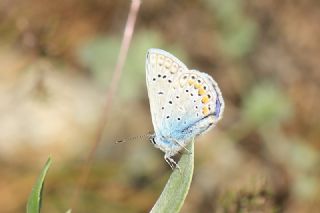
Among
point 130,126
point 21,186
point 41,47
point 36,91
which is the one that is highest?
point 41,47

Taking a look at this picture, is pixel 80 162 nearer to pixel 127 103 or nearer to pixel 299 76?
pixel 127 103

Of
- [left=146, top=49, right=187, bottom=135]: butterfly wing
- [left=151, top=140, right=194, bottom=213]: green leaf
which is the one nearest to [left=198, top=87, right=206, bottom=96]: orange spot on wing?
[left=146, top=49, right=187, bottom=135]: butterfly wing

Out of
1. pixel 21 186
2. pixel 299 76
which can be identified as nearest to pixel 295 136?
pixel 299 76

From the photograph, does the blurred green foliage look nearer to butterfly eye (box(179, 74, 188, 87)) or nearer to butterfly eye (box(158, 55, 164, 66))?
butterfly eye (box(179, 74, 188, 87))

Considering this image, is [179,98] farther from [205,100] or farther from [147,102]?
[147,102]

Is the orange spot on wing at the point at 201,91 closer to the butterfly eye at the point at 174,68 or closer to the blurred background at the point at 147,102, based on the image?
the butterfly eye at the point at 174,68
